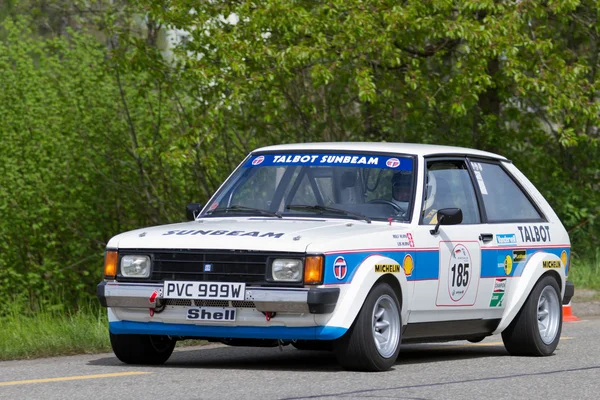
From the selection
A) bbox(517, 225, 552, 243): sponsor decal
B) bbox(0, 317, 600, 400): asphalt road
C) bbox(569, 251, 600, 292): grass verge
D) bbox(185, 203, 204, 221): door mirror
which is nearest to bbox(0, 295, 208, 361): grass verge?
bbox(0, 317, 600, 400): asphalt road

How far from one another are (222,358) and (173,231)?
1447 millimetres

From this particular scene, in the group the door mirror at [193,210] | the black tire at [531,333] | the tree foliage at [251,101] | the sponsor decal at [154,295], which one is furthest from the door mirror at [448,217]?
the tree foliage at [251,101]

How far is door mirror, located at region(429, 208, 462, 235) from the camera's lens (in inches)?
358

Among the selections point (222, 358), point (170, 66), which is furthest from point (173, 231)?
point (170, 66)

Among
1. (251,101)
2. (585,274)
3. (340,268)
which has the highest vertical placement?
(251,101)

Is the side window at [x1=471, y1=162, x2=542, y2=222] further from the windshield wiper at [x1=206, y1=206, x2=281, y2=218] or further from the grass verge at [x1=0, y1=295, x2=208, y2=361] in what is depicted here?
the grass verge at [x1=0, y1=295, x2=208, y2=361]

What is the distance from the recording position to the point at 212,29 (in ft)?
60.3

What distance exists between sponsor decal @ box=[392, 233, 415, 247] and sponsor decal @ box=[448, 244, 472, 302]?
1.71ft

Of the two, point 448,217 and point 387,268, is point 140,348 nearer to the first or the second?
point 387,268

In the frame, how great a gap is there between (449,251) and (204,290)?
1.98 meters

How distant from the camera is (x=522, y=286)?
33.1 feet

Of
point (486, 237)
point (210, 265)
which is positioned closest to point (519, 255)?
point (486, 237)

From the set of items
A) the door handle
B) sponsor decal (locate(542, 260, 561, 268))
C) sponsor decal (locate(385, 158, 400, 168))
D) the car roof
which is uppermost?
the car roof

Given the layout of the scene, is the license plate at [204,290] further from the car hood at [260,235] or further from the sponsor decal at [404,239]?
the sponsor decal at [404,239]
